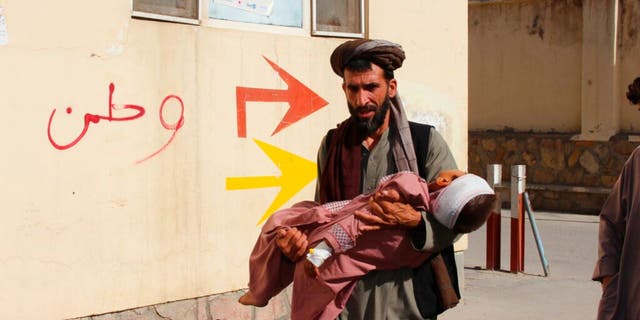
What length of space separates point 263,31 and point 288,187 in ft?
3.31

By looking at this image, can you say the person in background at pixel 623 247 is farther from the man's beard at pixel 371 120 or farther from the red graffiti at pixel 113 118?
the red graffiti at pixel 113 118

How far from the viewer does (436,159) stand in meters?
3.54

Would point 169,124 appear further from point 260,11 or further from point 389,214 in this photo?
point 389,214

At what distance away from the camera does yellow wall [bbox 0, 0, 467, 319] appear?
523cm

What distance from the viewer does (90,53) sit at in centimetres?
551

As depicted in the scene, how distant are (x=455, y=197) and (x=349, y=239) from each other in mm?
371

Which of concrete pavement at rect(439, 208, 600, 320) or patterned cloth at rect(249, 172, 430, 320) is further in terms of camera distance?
concrete pavement at rect(439, 208, 600, 320)

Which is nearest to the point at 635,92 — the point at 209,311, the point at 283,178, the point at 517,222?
the point at 283,178

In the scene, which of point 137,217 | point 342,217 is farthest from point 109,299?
point 342,217

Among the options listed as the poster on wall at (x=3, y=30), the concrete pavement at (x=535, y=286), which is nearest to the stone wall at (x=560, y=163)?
the concrete pavement at (x=535, y=286)

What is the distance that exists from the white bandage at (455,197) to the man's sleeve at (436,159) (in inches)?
7.8

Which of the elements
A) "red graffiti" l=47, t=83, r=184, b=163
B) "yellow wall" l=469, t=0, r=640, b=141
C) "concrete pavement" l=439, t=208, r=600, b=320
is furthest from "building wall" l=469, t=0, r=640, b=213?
"red graffiti" l=47, t=83, r=184, b=163

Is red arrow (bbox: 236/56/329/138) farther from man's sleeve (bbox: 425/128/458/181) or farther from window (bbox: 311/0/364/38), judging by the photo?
man's sleeve (bbox: 425/128/458/181)

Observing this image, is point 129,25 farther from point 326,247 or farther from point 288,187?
Result: point 326,247
